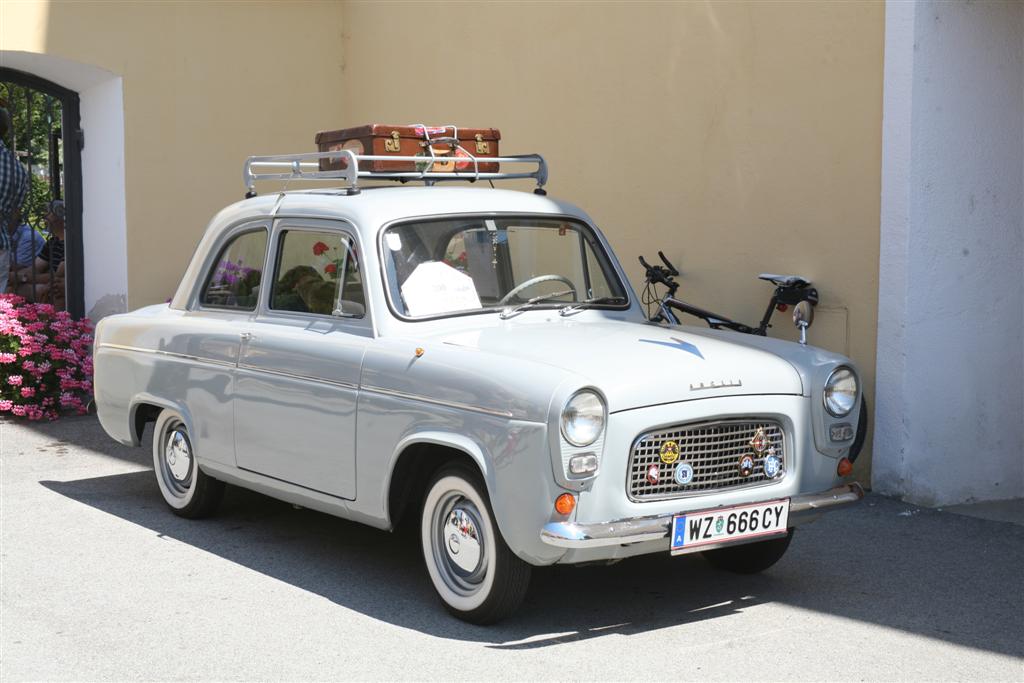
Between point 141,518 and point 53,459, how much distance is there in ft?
6.31

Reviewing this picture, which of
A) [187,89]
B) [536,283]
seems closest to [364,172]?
[536,283]

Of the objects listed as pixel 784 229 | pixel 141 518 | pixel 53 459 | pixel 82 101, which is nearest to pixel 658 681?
pixel 141 518

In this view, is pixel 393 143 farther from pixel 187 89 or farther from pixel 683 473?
pixel 187 89

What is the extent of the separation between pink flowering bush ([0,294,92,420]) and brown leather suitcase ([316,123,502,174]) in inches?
155

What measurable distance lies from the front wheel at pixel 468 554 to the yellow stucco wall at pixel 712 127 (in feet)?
10.5

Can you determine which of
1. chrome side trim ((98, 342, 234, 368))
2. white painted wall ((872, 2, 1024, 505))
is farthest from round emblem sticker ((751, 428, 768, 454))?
chrome side trim ((98, 342, 234, 368))

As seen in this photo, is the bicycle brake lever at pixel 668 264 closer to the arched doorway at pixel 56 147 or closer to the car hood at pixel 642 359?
the car hood at pixel 642 359

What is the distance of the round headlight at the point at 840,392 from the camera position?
5039 mm

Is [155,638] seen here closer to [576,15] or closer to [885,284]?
[885,284]

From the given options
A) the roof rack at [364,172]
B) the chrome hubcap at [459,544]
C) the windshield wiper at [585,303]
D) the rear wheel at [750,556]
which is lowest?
the rear wheel at [750,556]

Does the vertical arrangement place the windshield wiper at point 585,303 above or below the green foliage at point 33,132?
below

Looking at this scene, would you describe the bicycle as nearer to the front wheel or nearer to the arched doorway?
the front wheel

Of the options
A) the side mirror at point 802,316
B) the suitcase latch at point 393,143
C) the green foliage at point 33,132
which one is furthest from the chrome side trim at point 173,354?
the green foliage at point 33,132

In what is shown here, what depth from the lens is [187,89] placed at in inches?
442
